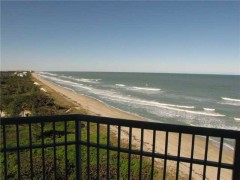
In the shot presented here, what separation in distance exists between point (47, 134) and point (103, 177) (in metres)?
5.39

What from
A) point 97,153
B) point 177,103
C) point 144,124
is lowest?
point 177,103

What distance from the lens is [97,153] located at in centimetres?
313

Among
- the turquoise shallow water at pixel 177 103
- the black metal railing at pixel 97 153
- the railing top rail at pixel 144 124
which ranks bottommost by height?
the turquoise shallow water at pixel 177 103

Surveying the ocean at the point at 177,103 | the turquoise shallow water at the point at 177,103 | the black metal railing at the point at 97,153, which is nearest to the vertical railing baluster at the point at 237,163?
the black metal railing at the point at 97,153

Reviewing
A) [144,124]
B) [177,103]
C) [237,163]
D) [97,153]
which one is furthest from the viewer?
→ [177,103]

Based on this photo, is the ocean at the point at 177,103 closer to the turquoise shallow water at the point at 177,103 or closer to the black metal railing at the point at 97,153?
the turquoise shallow water at the point at 177,103

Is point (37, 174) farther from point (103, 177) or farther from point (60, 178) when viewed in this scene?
point (103, 177)

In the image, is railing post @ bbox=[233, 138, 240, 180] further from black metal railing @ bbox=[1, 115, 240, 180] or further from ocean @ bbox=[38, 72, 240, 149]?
ocean @ bbox=[38, 72, 240, 149]

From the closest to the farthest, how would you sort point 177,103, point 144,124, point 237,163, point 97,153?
point 237,163 < point 144,124 < point 97,153 < point 177,103

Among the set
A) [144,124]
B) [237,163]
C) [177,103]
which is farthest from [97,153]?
[177,103]

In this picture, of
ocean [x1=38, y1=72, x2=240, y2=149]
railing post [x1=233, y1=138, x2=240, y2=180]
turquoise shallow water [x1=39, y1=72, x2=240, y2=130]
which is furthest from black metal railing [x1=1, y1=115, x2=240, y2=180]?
turquoise shallow water [x1=39, y1=72, x2=240, y2=130]

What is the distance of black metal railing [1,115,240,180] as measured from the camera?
276 cm

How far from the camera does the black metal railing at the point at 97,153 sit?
2.76 meters

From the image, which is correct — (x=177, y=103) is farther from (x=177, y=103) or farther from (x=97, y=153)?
(x=97, y=153)
